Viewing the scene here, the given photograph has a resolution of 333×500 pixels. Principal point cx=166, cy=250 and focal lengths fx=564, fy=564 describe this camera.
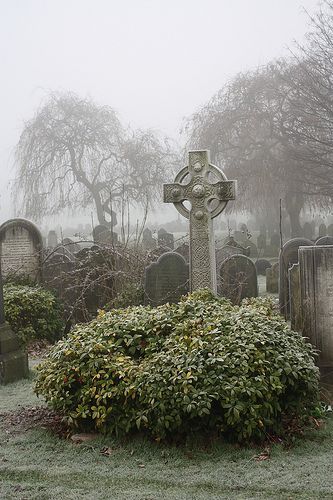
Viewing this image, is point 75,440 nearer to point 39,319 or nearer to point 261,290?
point 39,319

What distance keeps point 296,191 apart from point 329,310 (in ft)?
66.8

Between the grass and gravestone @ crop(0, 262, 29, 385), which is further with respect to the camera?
gravestone @ crop(0, 262, 29, 385)

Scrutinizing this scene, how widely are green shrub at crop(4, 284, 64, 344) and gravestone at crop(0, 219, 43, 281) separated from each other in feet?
4.61

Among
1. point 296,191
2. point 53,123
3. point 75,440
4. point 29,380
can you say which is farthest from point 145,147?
point 75,440

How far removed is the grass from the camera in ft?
12.9

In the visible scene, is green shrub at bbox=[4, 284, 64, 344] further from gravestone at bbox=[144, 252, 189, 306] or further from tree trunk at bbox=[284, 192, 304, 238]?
tree trunk at bbox=[284, 192, 304, 238]

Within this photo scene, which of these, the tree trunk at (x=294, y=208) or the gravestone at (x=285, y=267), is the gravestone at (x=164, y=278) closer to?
the gravestone at (x=285, y=267)

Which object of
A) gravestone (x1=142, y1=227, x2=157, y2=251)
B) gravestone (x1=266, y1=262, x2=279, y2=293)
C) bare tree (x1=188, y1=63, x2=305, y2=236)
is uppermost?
bare tree (x1=188, y1=63, x2=305, y2=236)

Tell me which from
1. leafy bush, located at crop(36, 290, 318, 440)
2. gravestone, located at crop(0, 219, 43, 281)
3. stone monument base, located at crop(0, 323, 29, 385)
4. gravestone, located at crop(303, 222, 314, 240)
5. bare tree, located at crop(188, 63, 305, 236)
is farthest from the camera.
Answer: gravestone, located at crop(303, 222, 314, 240)

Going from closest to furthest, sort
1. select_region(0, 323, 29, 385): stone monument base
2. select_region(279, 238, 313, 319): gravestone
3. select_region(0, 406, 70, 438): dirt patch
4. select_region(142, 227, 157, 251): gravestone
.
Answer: select_region(0, 406, 70, 438): dirt patch, select_region(0, 323, 29, 385): stone monument base, select_region(279, 238, 313, 319): gravestone, select_region(142, 227, 157, 251): gravestone

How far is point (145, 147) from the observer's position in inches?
1344

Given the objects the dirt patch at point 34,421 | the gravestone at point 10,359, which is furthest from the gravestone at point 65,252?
the dirt patch at point 34,421

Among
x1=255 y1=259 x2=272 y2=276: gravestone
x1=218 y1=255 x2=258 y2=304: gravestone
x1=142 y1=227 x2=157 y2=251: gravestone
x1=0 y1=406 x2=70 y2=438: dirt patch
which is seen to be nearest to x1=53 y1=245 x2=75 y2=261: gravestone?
x1=142 y1=227 x2=157 y2=251: gravestone

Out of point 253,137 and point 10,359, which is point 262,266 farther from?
point 10,359
